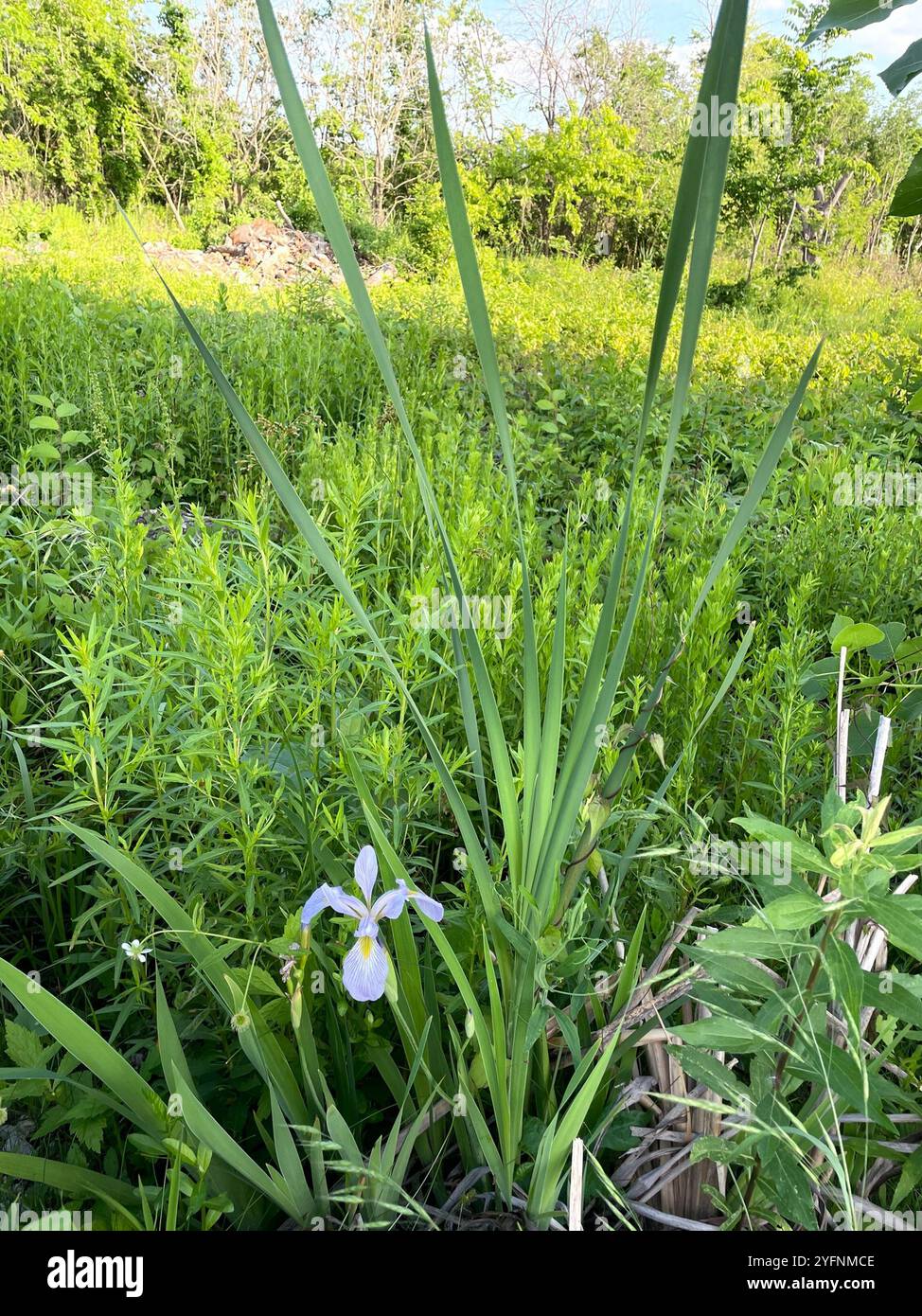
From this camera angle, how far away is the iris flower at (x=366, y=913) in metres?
0.79

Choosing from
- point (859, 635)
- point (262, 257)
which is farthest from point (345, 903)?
point (262, 257)

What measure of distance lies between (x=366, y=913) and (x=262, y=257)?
12.3 m

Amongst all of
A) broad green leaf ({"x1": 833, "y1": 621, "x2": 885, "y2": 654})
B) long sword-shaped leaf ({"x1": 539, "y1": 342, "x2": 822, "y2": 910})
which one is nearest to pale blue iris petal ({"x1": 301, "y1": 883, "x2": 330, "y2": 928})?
long sword-shaped leaf ({"x1": 539, "y1": 342, "x2": 822, "y2": 910})

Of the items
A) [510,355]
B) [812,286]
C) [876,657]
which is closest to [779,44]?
[812,286]

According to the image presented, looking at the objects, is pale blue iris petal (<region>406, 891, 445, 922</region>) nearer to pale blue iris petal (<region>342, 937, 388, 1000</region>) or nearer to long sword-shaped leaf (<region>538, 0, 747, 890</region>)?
pale blue iris petal (<region>342, 937, 388, 1000</region>)

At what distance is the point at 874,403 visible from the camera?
495 cm

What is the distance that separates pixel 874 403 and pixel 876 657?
3.94 metres

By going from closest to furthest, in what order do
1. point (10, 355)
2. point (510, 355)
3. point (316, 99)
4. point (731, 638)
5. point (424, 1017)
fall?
1. point (424, 1017)
2. point (731, 638)
3. point (10, 355)
4. point (510, 355)
5. point (316, 99)

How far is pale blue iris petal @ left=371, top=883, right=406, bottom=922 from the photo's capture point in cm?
82

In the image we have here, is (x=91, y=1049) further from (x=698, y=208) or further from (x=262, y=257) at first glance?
(x=262, y=257)

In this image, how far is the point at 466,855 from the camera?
1.05 m

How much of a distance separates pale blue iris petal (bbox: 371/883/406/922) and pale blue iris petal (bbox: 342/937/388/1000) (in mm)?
27

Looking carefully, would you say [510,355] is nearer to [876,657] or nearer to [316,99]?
[876,657]

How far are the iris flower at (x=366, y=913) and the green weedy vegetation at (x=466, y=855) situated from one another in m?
0.04
